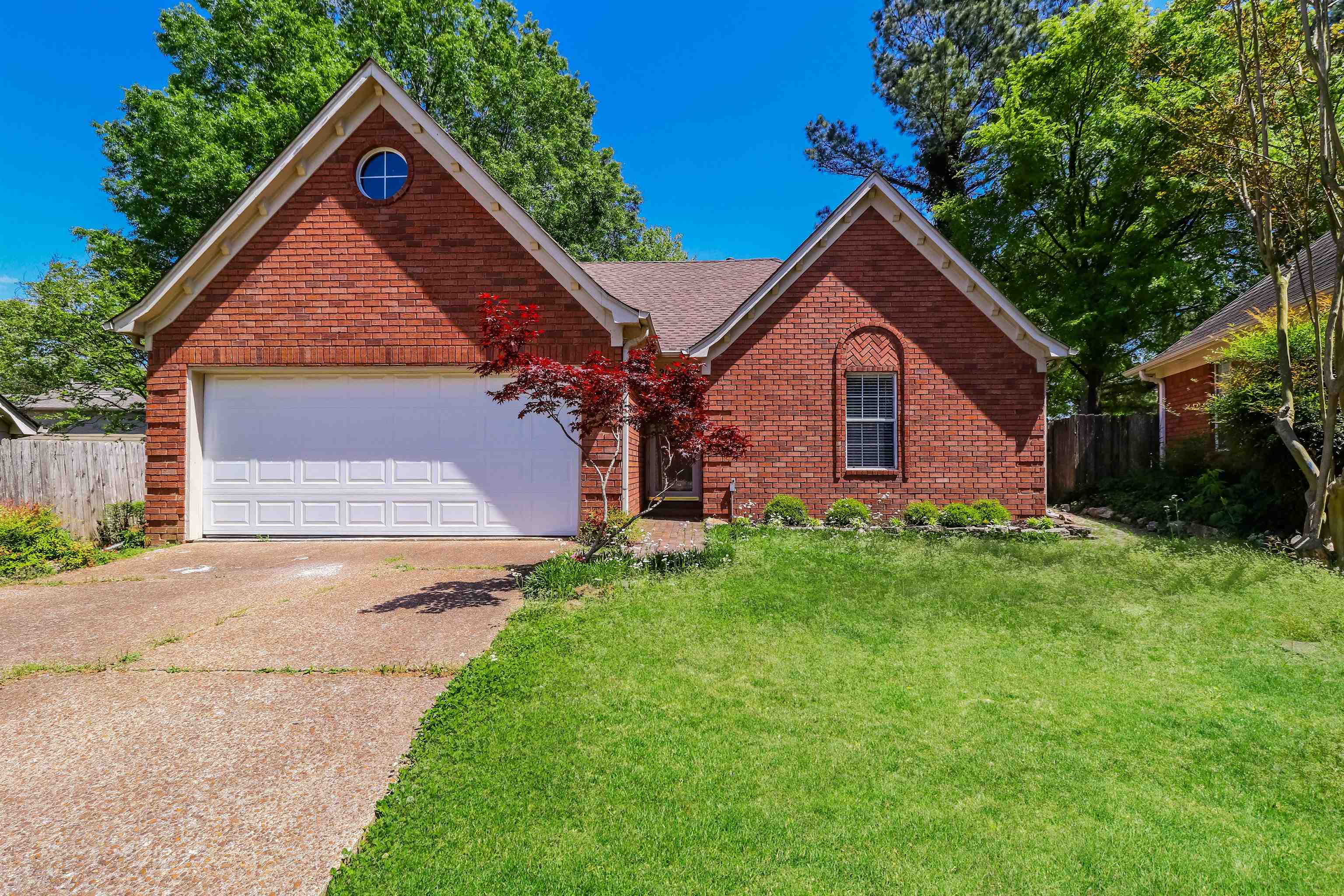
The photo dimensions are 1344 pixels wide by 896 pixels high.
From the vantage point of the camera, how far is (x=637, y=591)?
6328 mm

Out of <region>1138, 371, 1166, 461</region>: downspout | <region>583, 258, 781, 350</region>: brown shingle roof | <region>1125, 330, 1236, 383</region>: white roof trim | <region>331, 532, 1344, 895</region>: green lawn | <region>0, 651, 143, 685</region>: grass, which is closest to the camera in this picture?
<region>331, 532, 1344, 895</region>: green lawn

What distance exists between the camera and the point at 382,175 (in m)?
9.53

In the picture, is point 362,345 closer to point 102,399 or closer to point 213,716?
point 213,716

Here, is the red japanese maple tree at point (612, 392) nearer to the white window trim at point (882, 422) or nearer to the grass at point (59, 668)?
the grass at point (59, 668)

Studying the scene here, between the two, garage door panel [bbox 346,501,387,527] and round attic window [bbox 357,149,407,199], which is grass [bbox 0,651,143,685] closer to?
garage door panel [bbox 346,501,387,527]

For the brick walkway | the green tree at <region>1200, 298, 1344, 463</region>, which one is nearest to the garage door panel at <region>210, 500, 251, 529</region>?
the brick walkway

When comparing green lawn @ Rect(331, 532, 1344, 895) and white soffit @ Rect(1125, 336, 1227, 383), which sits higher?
white soffit @ Rect(1125, 336, 1227, 383)

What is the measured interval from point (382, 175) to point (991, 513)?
11528 mm

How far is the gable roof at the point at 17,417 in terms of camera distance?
1330 centimetres

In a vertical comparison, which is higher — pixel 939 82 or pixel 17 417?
pixel 939 82

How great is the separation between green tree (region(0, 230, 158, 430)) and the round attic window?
1794 centimetres

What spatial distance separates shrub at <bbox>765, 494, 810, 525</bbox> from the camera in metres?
10.7

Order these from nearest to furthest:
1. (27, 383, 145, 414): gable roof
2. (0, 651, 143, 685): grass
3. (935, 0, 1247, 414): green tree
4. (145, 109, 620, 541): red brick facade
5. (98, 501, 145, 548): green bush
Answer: (0, 651, 143, 685): grass < (98, 501, 145, 548): green bush < (145, 109, 620, 541): red brick facade < (935, 0, 1247, 414): green tree < (27, 383, 145, 414): gable roof

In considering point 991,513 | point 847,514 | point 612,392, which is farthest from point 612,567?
point 991,513
